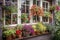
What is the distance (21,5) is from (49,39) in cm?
211

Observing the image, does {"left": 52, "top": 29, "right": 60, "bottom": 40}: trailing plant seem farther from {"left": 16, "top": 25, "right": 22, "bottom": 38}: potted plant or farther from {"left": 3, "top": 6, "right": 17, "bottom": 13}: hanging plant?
{"left": 3, "top": 6, "right": 17, "bottom": 13}: hanging plant

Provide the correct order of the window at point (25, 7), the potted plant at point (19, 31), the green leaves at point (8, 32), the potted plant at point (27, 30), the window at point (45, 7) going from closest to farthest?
the green leaves at point (8, 32) → the potted plant at point (19, 31) → the potted plant at point (27, 30) → the window at point (25, 7) → the window at point (45, 7)

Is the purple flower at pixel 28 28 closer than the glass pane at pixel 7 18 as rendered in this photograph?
No

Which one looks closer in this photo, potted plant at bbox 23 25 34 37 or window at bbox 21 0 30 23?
potted plant at bbox 23 25 34 37

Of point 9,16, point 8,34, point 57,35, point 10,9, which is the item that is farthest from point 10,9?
point 57,35

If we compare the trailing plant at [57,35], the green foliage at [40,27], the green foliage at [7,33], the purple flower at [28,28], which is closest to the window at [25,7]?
the purple flower at [28,28]

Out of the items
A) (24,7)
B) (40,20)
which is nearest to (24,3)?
(24,7)

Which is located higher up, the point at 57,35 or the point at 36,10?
the point at 36,10

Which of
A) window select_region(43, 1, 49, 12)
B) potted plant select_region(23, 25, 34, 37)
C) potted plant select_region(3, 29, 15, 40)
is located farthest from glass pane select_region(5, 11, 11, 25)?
window select_region(43, 1, 49, 12)

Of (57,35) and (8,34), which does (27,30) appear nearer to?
(8,34)

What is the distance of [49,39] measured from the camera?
8.58 metres

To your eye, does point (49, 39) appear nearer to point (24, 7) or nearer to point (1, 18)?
point (24, 7)

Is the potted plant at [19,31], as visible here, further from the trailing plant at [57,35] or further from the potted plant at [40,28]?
the trailing plant at [57,35]

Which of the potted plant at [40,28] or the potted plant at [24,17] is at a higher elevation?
the potted plant at [24,17]
